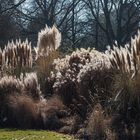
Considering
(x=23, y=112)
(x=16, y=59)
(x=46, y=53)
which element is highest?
(x=46, y=53)

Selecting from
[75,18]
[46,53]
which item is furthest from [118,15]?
[46,53]

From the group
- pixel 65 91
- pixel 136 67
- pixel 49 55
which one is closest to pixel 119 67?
pixel 136 67

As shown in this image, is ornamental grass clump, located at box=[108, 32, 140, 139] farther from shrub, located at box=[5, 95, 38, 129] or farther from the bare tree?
the bare tree

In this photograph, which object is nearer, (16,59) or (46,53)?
(16,59)

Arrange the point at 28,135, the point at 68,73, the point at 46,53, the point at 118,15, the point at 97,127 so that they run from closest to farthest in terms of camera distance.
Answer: the point at 97,127
the point at 28,135
the point at 68,73
the point at 46,53
the point at 118,15

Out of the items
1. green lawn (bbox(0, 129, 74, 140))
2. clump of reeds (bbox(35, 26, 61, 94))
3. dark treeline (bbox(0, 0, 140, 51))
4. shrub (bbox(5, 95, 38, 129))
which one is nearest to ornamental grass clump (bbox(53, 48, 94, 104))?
clump of reeds (bbox(35, 26, 61, 94))

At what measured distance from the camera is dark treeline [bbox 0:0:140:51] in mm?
44750

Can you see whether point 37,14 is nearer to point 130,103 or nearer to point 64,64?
point 64,64

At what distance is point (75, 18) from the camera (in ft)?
159

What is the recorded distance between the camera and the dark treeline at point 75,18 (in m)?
44.8

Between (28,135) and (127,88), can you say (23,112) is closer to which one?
(28,135)

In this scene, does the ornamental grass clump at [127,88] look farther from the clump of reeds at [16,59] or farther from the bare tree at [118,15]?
the bare tree at [118,15]

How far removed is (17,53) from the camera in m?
15.7

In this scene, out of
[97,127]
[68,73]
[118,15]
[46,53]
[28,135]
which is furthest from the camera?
[118,15]
